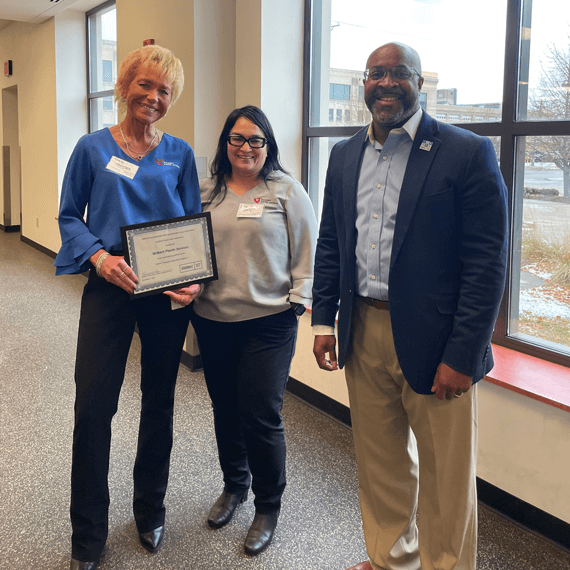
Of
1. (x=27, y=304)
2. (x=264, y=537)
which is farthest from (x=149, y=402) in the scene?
(x=27, y=304)

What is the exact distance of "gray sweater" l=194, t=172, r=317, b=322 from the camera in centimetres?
189

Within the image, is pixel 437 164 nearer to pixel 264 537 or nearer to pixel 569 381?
pixel 569 381

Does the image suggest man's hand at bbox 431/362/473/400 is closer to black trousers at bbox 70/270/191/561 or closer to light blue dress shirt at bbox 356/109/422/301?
light blue dress shirt at bbox 356/109/422/301

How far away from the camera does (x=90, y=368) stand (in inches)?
68.6

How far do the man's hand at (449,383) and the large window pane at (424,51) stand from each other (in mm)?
1461

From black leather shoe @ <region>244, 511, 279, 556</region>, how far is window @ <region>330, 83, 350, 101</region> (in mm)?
2257

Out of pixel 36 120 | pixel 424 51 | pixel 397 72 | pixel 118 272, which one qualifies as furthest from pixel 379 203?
pixel 36 120

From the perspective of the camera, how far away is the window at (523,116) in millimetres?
2271

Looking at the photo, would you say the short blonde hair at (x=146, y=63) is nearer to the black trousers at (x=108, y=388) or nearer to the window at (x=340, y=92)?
the black trousers at (x=108, y=388)

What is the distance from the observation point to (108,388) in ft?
5.83

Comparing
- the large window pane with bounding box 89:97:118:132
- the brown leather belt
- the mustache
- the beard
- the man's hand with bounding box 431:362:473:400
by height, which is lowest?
the man's hand with bounding box 431:362:473:400

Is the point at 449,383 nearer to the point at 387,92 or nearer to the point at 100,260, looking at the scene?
the point at 387,92

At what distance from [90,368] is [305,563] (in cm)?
96

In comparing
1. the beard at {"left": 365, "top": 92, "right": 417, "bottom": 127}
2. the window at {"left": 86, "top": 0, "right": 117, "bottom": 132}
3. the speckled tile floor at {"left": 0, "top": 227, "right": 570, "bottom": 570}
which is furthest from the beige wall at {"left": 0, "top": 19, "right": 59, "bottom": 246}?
the beard at {"left": 365, "top": 92, "right": 417, "bottom": 127}
